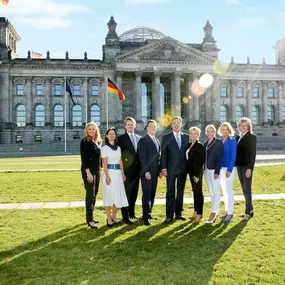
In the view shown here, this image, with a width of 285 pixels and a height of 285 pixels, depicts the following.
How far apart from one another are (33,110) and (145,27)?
112ft

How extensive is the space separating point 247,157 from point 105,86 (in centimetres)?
5816

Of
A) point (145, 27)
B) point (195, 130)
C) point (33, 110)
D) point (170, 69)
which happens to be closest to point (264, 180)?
point (195, 130)

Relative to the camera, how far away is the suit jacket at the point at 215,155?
1080 centimetres

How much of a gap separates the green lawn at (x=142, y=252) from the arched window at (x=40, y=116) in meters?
57.6

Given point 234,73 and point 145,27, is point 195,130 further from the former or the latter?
point 145,27

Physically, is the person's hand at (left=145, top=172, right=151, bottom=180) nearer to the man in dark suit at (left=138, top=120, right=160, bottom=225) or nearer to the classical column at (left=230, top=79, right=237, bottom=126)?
the man in dark suit at (left=138, top=120, right=160, bottom=225)

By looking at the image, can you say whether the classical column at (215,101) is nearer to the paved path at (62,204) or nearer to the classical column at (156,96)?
the classical column at (156,96)

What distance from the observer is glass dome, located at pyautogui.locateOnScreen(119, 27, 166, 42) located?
3122 inches

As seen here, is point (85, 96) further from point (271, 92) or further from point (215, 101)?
point (271, 92)

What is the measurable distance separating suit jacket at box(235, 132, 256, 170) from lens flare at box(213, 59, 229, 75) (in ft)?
195

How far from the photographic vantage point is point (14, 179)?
19125 mm

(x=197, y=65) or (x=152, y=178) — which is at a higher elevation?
(x=197, y=65)

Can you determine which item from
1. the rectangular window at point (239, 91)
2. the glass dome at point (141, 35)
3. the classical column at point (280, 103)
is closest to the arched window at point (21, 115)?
the glass dome at point (141, 35)

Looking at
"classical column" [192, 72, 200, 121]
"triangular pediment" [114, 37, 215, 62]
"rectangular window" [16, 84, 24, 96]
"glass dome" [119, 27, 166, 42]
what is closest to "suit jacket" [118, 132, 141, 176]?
"triangular pediment" [114, 37, 215, 62]
